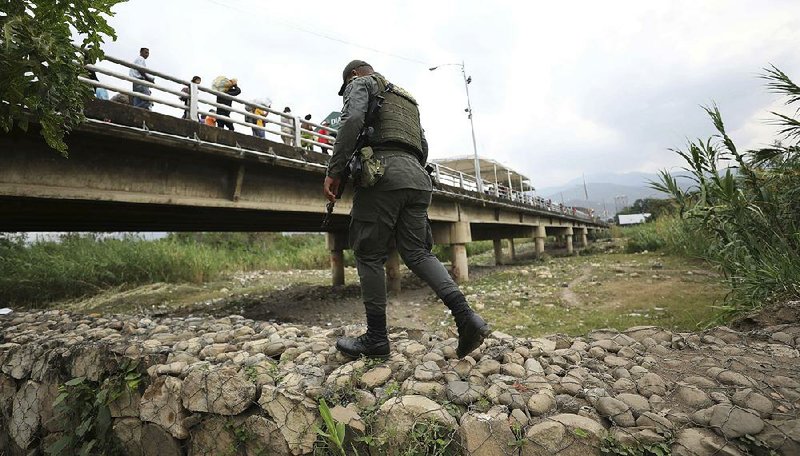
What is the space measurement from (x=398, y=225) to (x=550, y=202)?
25.7 metres

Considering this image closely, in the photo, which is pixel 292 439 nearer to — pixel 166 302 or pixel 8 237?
pixel 166 302

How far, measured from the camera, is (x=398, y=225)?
2666mm

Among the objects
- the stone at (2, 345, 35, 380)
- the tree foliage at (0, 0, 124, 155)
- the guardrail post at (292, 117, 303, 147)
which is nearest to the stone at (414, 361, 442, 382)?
the tree foliage at (0, 0, 124, 155)

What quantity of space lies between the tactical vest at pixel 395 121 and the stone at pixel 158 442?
253 centimetres

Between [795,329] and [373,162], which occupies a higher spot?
[373,162]

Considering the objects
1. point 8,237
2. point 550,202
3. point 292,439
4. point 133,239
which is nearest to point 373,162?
point 292,439

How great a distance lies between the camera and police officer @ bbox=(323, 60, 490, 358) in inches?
97.0

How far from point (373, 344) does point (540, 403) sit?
118cm

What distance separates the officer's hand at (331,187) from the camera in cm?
252

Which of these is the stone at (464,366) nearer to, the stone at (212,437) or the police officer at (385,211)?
the police officer at (385,211)

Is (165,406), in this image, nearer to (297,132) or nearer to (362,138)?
(362,138)

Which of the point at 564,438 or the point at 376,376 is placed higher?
the point at 376,376

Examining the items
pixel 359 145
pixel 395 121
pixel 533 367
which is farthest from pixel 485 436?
pixel 395 121

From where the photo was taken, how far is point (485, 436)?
5.86ft
